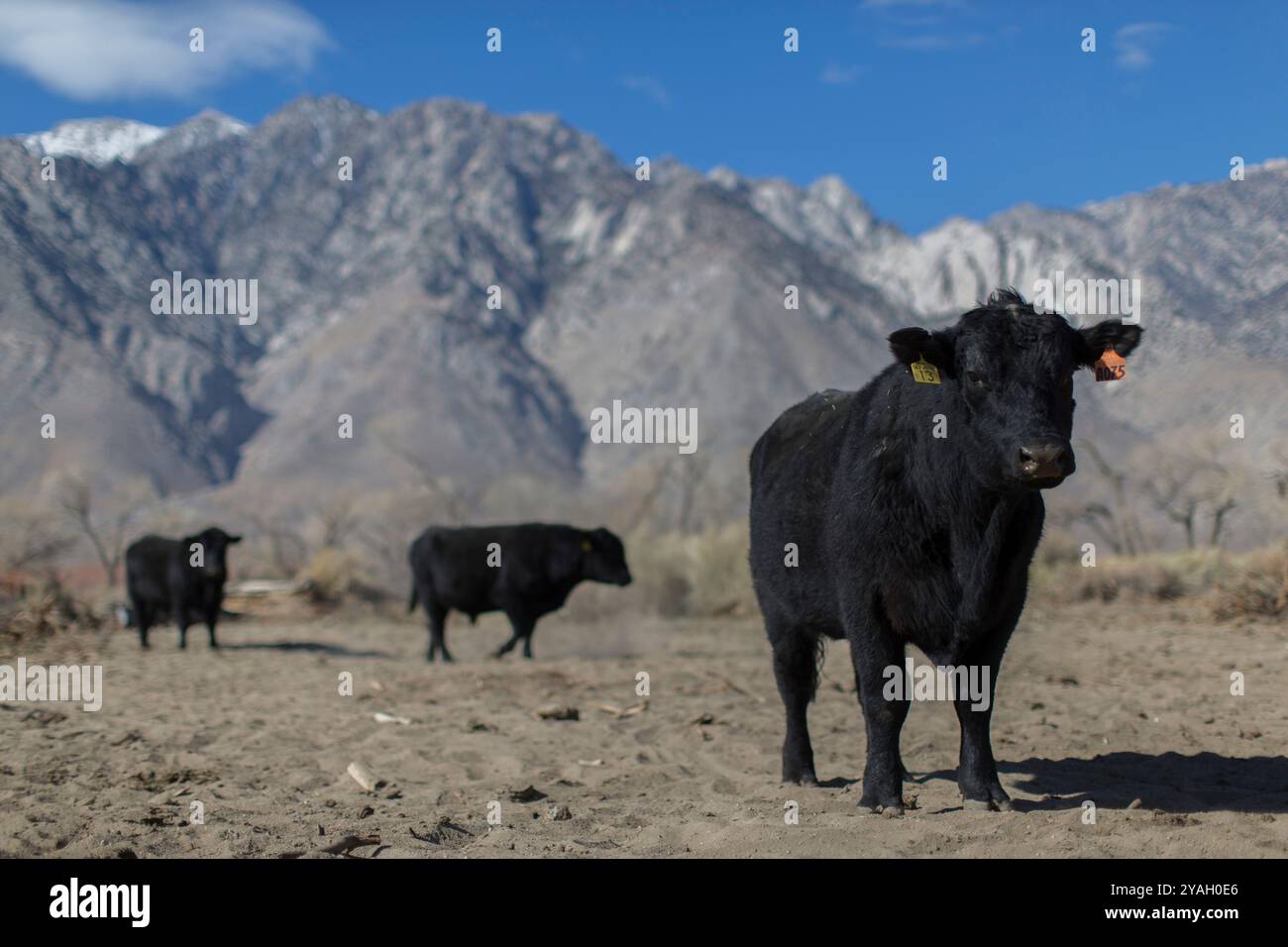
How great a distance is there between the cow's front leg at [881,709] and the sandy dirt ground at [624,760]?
19cm

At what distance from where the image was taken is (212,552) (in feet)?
57.6

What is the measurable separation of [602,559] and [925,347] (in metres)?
12.5

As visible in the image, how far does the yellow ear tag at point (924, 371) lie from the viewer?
589cm

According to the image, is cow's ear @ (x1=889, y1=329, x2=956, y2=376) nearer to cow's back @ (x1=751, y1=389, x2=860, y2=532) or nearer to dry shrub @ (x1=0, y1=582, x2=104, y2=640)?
cow's back @ (x1=751, y1=389, x2=860, y2=532)

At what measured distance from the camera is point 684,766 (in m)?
8.16

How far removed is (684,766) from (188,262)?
182272 millimetres

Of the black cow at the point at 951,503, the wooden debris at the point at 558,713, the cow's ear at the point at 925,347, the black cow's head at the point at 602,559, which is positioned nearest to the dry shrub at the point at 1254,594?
the black cow's head at the point at 602,559

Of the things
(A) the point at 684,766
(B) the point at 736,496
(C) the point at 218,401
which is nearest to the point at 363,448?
(C) the point at 218,401

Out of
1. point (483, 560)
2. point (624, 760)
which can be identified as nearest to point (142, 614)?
point (483, 560)

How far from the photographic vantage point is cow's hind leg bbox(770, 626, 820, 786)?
7293 mm

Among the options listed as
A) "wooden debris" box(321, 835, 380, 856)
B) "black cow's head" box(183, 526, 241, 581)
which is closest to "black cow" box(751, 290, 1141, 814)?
"wooden debris" box(321, 835, 380, 856)
